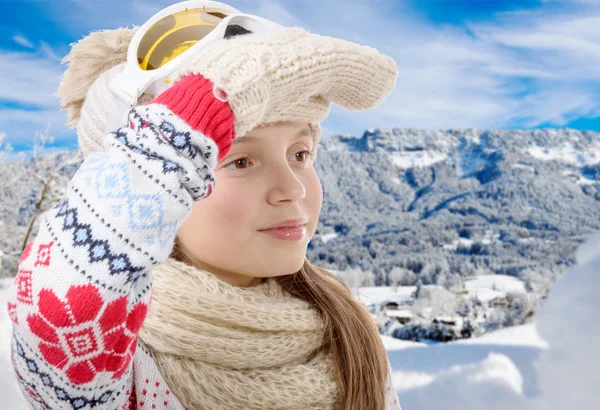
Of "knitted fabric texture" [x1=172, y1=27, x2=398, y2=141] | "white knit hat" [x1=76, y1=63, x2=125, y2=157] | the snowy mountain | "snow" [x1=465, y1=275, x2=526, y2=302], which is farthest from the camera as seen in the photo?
the snowy mountain

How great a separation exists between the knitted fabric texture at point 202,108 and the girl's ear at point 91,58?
43cm

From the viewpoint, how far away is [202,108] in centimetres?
59

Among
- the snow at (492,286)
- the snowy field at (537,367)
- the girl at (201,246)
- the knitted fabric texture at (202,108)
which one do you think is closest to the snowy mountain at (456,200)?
the snow at (492,286)

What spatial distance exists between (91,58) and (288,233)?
516 mm

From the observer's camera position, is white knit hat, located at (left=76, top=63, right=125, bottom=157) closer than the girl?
No

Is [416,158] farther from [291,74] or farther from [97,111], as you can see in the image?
[291,74]

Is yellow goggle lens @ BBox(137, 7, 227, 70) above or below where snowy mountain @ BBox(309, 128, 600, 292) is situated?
below

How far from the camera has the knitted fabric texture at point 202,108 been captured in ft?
1.90

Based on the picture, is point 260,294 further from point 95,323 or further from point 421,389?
point 421,389

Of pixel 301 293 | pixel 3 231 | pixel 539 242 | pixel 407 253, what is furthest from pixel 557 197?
pixel 301 293

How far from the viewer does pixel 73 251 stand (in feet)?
1.74

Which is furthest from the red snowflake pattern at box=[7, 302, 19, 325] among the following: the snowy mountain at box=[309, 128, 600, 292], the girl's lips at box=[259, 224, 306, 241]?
the snowy mountain at box=[309, 128, 600, 292]

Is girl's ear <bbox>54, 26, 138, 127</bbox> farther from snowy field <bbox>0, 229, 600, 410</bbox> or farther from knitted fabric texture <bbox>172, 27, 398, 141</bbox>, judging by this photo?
snowy field <bbox>0, 229, 600, 410</bbox>

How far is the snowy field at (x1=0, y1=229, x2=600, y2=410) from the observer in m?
1.26
